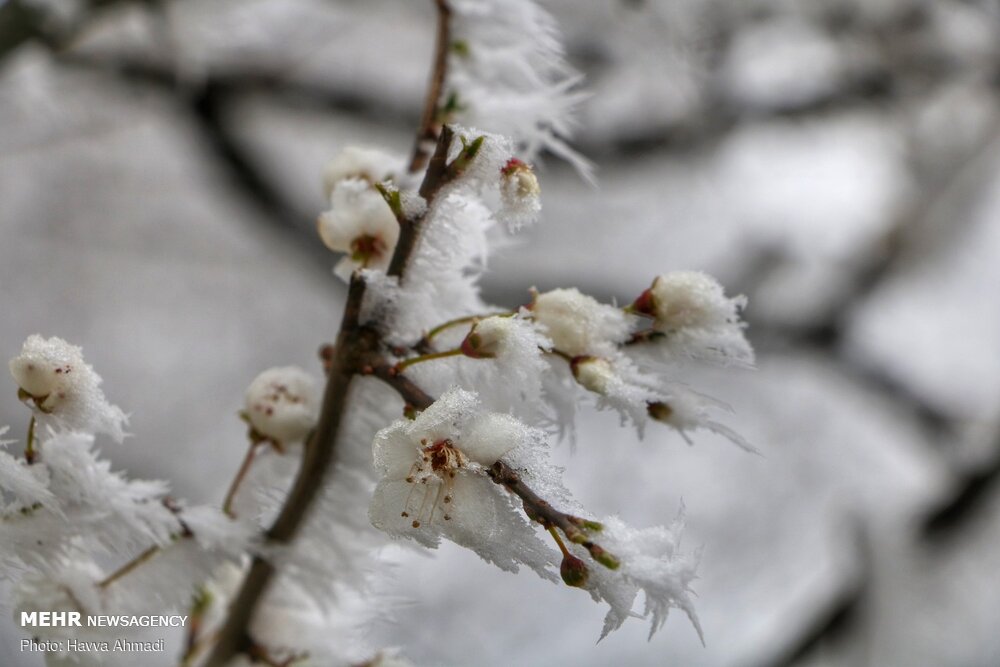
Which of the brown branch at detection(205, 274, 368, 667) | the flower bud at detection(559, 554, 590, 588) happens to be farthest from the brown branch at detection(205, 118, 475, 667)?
the flower bud at detection(559, 554, 590, 588)

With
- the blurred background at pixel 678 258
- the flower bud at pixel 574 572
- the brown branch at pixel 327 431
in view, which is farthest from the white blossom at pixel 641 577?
the blurred background at pixel 678 258

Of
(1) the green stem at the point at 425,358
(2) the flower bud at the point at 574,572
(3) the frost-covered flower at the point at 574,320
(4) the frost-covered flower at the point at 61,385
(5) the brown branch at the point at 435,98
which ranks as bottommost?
(2) the flower bud at the point at 574,572

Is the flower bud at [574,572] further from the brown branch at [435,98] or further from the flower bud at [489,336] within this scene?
the brown branch at [435,98]

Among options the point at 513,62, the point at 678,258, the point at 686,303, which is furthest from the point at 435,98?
the point at 678,258

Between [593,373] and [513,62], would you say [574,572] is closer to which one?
[593,373]

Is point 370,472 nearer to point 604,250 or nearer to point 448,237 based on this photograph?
point 448,237

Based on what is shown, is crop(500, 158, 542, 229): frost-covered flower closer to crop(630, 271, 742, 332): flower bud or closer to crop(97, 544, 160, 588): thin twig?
crop(630, 271, 742, 332): flower bud
